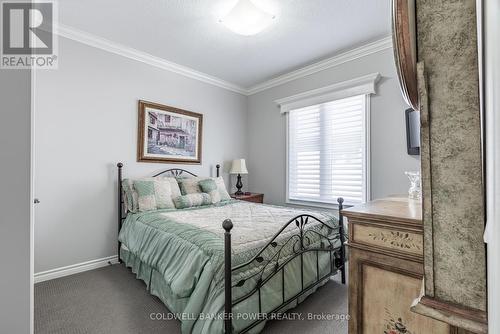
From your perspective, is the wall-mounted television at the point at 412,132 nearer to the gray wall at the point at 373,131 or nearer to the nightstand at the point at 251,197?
the gray wall at the point at 373,131

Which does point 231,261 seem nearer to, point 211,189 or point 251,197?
point 211,189

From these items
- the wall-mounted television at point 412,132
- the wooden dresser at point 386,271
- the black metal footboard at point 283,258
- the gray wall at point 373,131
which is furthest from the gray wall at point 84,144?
the wall-mounted television at point 412,132

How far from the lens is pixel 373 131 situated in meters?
2.94

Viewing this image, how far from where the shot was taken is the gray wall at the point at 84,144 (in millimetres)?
2477

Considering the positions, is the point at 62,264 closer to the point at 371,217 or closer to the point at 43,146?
the point at 43,146

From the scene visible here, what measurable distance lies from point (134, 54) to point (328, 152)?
9.40 ft

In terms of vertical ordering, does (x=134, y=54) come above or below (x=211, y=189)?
above

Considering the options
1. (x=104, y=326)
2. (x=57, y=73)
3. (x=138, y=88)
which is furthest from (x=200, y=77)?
(x=104, y=326)

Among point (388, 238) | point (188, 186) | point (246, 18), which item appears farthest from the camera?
point (188, 186)

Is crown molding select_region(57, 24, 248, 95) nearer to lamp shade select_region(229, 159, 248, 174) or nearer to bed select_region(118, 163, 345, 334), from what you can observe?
lamp shade select_region(229, 159, 248, 174)

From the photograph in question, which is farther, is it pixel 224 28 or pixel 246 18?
pixel 224 28

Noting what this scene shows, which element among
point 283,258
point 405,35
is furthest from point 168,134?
point 405,35

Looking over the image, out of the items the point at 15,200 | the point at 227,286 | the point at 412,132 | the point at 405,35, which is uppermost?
the point at 412,132

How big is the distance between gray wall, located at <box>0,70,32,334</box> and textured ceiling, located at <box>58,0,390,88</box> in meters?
1.78
